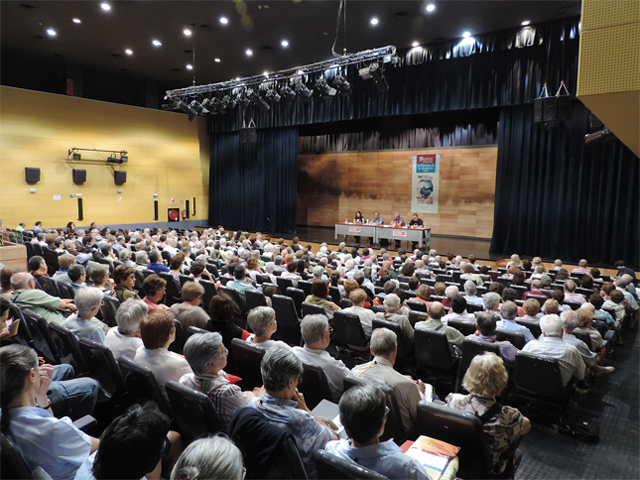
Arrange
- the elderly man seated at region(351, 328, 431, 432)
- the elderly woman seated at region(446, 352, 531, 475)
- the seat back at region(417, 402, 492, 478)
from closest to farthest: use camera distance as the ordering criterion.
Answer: the seat back at region(417, 402, 492, 478)
the elderly woman seated at region(446, 352, 531, 475)
the elderly man seated at region(351, 328, 431, 432)

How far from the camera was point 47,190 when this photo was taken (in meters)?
14.7

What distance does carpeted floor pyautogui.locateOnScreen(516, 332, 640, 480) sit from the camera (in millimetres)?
2990

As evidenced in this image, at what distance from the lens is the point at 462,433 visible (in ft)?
7.07

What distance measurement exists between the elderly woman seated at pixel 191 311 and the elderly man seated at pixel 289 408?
5.81ft

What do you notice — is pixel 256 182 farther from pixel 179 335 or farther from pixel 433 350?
pixel 433 350

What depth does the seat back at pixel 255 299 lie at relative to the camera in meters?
5.19

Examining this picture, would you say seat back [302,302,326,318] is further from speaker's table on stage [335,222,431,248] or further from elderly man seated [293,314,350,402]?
speaker's table on stage [335,222,431,248]

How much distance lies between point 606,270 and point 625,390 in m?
7.52

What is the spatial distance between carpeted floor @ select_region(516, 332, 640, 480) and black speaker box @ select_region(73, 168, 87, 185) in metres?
16.4

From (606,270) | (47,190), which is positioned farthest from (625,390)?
(47,190)

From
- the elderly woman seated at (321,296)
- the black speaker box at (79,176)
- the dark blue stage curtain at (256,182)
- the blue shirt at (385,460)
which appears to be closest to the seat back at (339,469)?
the blue shirt at (385,460)

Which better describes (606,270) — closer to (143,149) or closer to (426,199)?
(426,199)

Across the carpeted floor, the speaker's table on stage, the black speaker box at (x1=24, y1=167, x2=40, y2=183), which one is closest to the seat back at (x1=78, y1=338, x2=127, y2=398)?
the carpeted floor

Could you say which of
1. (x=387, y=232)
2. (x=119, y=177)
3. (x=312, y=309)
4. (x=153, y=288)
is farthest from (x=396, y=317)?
(x=119, y=177)
